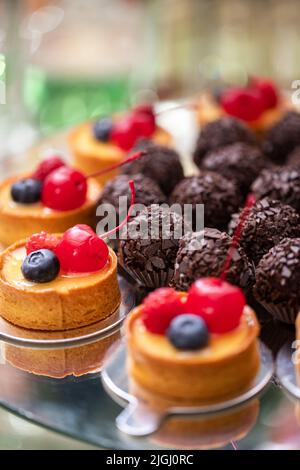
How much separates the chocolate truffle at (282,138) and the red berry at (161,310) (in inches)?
54.5

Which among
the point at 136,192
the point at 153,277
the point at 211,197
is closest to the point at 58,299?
the point at 153,277

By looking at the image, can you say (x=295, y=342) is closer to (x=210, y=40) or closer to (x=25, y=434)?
(x=25, y=434)

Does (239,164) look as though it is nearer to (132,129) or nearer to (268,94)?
(132,129)

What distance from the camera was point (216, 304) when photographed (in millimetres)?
1612

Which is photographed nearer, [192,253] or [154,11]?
[192,253]

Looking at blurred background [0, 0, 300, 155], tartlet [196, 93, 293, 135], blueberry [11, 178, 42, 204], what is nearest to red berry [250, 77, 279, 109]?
tartlet [196, 93, 293, 135]

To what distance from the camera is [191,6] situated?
14.9ft

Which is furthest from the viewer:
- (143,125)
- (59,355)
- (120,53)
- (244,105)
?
(120,53)

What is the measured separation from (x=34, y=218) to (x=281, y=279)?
34.0 inches

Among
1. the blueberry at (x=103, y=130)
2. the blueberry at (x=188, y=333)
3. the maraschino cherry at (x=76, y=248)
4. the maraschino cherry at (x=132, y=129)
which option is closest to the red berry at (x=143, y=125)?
the maraschino cherry at (x=132, y=129)

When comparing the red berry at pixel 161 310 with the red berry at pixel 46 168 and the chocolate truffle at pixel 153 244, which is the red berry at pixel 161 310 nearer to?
the chocolate truffle at pixel 153 244

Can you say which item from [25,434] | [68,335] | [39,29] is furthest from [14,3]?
[25,434]

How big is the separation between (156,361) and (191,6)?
11.1ft

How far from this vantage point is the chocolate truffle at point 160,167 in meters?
2.54
